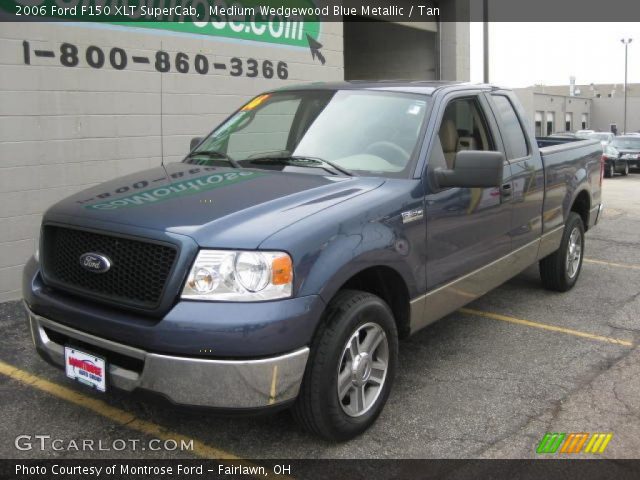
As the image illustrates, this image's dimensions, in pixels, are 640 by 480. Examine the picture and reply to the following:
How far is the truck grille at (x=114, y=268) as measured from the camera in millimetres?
2967

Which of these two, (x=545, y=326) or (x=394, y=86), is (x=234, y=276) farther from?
(x=545, y=326)

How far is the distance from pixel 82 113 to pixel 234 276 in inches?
169

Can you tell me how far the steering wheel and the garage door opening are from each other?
31.0 feet

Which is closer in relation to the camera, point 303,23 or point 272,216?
point 272,216

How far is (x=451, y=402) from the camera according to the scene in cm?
396

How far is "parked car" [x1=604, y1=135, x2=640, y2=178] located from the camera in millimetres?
23406

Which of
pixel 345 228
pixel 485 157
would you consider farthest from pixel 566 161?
pixel 345 228

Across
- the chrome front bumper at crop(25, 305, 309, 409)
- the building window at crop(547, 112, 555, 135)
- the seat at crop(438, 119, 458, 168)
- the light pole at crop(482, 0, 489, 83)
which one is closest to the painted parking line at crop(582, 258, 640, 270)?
the seat at crop(438, 119, 458, 168)

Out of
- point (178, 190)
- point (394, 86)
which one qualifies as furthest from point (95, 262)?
point (394, 86)

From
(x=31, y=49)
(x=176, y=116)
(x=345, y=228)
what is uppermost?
(x=31, y=49)

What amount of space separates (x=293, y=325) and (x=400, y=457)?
98 centimetres

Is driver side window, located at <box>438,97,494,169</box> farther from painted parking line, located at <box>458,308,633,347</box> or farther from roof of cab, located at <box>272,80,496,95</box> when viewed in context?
painted parking line, located at <box>458,308,633,347</box>

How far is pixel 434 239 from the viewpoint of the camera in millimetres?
3932

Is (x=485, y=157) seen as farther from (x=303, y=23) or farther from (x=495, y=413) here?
(x=303, y=23)
